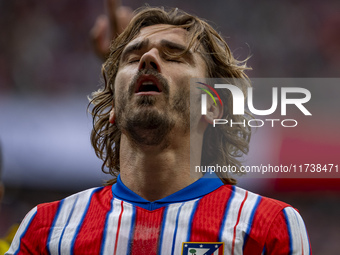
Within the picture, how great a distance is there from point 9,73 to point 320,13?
14.8 feet

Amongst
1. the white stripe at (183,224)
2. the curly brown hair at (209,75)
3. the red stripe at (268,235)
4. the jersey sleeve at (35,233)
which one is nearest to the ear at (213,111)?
the curly brown hair at (209,75)

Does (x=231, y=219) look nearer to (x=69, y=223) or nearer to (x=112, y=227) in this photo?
(x=112, y=227)

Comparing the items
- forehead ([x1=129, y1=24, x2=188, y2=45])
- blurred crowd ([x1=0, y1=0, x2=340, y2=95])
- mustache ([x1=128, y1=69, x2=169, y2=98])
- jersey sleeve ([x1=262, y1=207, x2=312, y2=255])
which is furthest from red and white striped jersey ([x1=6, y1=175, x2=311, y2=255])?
blurred crowd ([x1=0, y1=0, x2=340, y2=95])

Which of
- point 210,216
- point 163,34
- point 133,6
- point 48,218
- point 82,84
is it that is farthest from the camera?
point 133,6

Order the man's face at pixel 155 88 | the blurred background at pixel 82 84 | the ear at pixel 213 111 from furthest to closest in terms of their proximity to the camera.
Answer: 1. the blurred background at pixel 82 84
2. the ear at pixel 213 111
3. the man's face at pixel 155 88

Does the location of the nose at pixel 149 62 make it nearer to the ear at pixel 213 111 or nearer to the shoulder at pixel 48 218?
the ear at pixel 213 111

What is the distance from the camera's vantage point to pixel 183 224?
1909 millimetres

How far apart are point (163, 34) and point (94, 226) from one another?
0.86m

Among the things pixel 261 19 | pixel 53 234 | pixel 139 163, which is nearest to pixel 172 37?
pixel 139 163

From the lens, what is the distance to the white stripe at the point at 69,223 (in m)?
1.94

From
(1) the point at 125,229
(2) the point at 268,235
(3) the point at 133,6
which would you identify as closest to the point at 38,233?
(1) the point at 125,229

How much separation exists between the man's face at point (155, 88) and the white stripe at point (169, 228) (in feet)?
0.89

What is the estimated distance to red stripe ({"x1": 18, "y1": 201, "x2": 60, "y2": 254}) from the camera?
198 cm

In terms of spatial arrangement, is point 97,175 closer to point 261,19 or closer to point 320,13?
point 261,19
